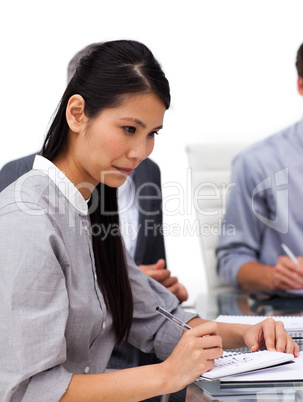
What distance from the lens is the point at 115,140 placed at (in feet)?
3.63

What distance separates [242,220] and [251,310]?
0.74m

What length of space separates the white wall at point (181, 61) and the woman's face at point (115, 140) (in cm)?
231

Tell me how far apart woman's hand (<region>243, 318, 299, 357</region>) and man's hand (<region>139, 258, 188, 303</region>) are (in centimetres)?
49

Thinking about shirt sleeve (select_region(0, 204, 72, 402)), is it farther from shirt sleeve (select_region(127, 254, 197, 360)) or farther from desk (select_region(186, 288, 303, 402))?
shirt sleeve (select_region(127, 254, 197, 360))

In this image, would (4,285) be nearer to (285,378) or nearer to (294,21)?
(285,378)

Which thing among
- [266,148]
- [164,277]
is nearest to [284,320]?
[164,277]

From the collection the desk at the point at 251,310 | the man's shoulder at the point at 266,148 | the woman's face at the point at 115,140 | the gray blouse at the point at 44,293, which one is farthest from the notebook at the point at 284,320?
the man's shoulder at the point at 266,148

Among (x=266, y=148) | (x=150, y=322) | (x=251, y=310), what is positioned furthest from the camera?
(x=266, y=148)

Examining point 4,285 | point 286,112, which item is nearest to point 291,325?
point 4,285

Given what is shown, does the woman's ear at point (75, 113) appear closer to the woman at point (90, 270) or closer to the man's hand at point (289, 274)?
the woman at point (90, 270)

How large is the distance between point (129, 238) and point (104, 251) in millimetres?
854

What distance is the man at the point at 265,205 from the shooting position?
7.69 ft

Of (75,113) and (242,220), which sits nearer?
(75,113)

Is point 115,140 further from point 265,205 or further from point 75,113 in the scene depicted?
point 265,205
